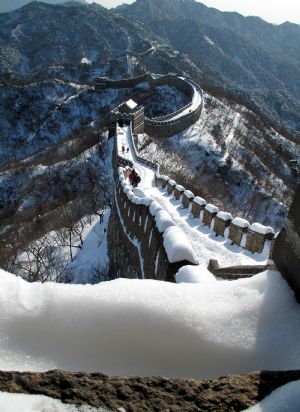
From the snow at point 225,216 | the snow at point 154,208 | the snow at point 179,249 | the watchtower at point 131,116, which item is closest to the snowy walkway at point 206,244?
the snow at point 225,216

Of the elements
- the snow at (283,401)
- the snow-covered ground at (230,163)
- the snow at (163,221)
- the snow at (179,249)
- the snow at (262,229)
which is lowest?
the snow-covered ground at (230,163)

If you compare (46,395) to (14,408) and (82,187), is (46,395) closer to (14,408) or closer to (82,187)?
(14,408)

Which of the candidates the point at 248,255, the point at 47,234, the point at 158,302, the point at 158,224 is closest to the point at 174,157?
the point at 47,234

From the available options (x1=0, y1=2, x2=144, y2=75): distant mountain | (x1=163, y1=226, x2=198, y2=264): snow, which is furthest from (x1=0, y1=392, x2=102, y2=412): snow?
(x1=0, y1=2, x2=144, y2=75): distant mountain

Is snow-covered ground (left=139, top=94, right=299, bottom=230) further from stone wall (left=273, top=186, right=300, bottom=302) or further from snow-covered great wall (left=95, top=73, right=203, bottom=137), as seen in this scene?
stone wall (left=273, top=186, right=300, bottom=302)

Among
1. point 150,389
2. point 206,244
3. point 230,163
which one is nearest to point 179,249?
point 150,389

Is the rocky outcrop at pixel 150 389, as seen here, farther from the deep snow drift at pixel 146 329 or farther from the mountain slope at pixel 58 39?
the mountain slope at pixel 58 39
